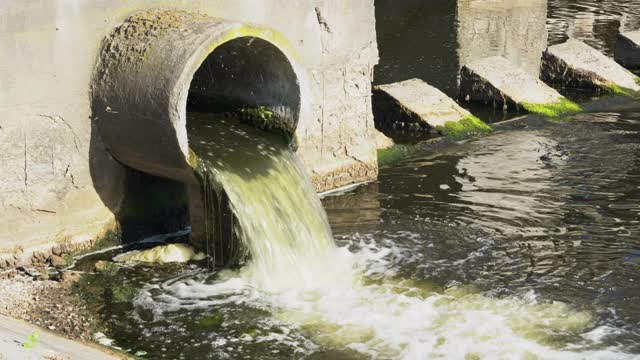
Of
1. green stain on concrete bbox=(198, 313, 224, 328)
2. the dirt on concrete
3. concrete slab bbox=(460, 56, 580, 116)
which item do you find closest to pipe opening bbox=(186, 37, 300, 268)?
green stain on concrete bbox=(198, 313, 224, 328)

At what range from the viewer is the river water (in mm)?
6598

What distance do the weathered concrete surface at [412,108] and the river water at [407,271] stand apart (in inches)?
44.1

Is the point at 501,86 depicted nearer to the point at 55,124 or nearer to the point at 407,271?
the point at 407,271

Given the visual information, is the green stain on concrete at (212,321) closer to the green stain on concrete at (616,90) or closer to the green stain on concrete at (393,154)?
the green stain on concrete at (393,154)

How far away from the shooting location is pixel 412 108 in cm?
1168

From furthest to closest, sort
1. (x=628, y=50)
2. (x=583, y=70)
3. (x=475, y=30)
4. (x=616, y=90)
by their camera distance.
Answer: (x=475, y=30) < (x=628, y=50) < (x=583, y=70) < (x=616, y=90)

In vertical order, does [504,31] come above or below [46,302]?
above

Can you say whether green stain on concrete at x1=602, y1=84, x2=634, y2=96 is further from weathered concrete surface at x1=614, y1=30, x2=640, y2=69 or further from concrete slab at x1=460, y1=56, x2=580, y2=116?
weathered concrete surface at x1=614, y1=30, x2=640, y2=69

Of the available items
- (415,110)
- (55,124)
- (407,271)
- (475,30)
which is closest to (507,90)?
(415,110)

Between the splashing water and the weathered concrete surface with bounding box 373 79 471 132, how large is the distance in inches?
130

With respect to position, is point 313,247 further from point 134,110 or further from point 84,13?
point 84,13

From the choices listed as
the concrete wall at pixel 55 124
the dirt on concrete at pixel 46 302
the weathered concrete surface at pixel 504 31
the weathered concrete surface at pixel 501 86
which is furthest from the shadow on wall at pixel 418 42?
the dirt on concrete at pixel 46 302

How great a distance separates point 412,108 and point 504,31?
550 centimetres

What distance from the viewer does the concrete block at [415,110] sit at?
11.6 m
